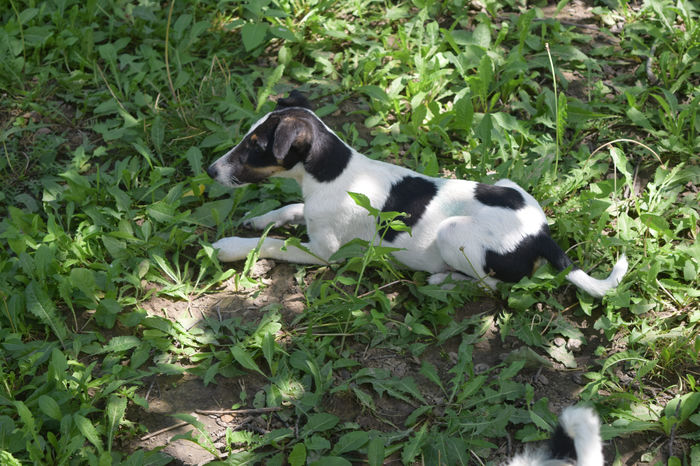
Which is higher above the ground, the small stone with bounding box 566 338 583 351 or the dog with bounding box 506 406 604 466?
the dog with bounding box 506 406 604 466

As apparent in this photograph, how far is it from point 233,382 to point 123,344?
0.71m

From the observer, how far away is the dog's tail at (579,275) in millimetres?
4160

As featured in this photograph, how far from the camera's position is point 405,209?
168 inches

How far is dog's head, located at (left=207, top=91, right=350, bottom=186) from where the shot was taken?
13.4ft

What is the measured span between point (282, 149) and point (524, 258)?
65.0 inches

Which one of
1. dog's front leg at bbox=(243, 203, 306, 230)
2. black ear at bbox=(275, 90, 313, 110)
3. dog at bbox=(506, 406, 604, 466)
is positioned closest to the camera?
dog at bbox=(506, 406, 604, 466)

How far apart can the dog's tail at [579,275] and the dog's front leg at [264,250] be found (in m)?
1.49

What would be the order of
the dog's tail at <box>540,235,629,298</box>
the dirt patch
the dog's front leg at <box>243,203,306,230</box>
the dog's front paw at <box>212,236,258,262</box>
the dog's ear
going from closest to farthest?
1. the dirt patch
2. the dog's ear
3. the dog's tail at <box>540,235,629,298</box>
4. the dog's front paw at <box>212,236,258,262</box>
5. the dog's front leg at <box>243,203,306,230</box>

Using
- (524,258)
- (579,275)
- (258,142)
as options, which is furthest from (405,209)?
(579,275)

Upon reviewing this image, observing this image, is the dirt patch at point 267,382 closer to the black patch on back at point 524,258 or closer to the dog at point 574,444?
the black patch on back at point 524,258

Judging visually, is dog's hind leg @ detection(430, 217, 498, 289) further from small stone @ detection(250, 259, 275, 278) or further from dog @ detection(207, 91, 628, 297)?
small stone @ detection(250, 259, 275, 278)

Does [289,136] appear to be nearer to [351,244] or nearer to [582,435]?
[351,244]

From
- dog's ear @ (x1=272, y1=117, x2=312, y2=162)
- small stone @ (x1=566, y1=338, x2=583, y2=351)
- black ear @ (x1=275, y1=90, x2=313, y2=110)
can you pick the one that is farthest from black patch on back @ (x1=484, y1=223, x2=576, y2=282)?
black ear @ (x1=275, y1=90, x2=313, y2=110)

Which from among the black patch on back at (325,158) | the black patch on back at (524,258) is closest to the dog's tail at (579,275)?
the black patch on back at (524,258)
